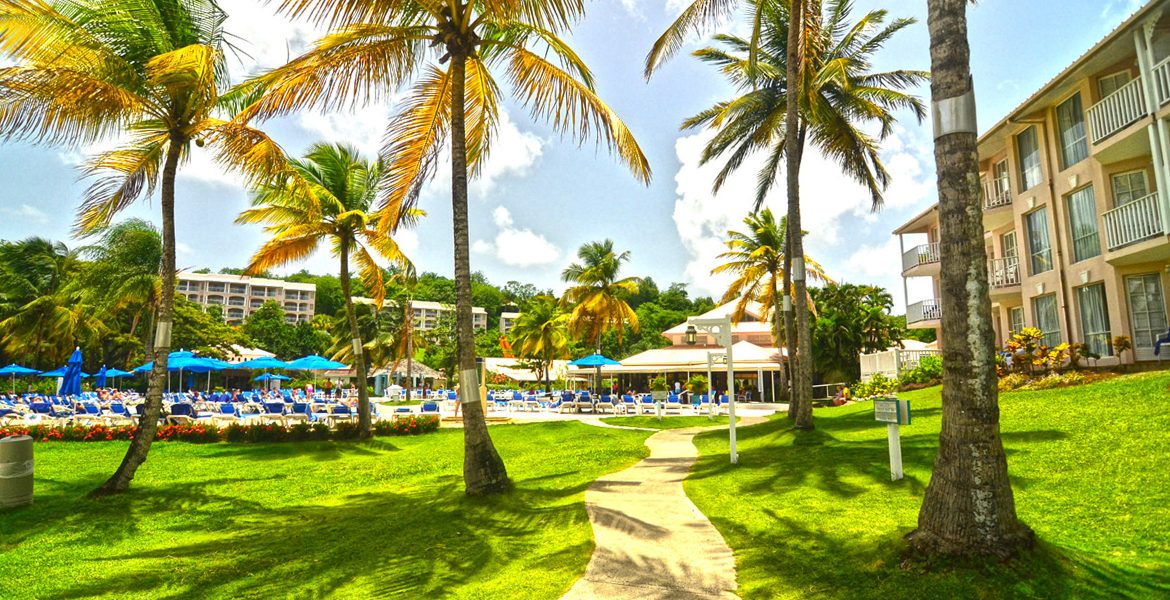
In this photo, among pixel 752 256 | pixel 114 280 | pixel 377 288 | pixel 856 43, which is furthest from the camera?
pixel 114 280

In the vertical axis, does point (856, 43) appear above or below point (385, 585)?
above

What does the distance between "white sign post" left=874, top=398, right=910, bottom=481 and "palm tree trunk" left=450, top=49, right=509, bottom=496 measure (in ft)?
15.8

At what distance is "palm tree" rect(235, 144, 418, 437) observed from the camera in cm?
1614

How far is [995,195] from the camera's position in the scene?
1911cm

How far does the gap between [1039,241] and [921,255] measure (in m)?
5.97

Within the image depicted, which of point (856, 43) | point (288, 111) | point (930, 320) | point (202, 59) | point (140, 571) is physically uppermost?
point (856, 43)

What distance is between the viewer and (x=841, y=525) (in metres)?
5.63

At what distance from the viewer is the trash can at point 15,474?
28.7 feet

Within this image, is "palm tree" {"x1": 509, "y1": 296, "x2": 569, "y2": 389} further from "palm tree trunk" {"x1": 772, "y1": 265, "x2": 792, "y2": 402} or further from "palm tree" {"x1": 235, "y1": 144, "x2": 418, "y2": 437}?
"palm tree" {"x1": 235, "y1": 144, "x2": 418, "y2": 437}

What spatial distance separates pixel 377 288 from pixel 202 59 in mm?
9694

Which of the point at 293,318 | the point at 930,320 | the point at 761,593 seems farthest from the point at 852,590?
A: the point at 293,318

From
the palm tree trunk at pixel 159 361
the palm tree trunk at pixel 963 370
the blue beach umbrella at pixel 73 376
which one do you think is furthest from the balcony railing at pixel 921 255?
the blue beach umbrella at pixel 73 376

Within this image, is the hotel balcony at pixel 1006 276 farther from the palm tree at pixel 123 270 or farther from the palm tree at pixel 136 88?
the palm tree at pixel 123 270

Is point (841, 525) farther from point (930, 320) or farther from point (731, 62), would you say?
point (930, 320)
